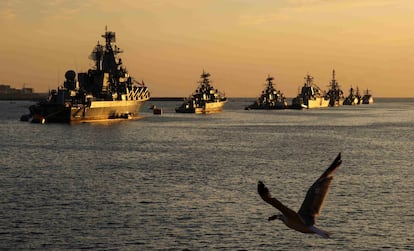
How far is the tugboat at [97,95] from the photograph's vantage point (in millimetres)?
158750

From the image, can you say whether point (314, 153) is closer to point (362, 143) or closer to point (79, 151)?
point (362, 143)

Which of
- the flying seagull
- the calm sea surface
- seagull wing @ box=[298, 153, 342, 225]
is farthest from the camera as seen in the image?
the calm sea surface

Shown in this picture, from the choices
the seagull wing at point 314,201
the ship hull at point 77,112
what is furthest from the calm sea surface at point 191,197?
the ship hull at point 77,112

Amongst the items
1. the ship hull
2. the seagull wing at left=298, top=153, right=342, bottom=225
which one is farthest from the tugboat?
the seagull wing at left=298, top=153, right=342, bottom=225

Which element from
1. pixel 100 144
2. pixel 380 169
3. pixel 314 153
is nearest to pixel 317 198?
pixel 380 169

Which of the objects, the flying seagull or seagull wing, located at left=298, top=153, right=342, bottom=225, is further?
seagull wing, located at left=298, top=153, right=342, bottom=225

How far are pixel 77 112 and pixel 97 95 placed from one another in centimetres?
1721

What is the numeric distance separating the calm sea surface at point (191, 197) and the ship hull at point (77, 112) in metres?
56.7

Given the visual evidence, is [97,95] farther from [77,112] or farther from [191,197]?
[191,197]

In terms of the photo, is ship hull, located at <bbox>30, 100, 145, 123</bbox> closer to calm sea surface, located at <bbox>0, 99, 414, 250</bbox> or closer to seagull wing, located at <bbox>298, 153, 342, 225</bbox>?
calm sea surface, located at <bbox>0, 99, 414, 250</bbox>

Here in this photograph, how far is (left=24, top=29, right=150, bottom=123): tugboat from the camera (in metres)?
159

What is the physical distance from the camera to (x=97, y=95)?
574 feet

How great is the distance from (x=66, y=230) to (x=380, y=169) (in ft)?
139

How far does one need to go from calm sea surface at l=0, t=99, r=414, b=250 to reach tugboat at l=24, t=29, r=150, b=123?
191 ft
